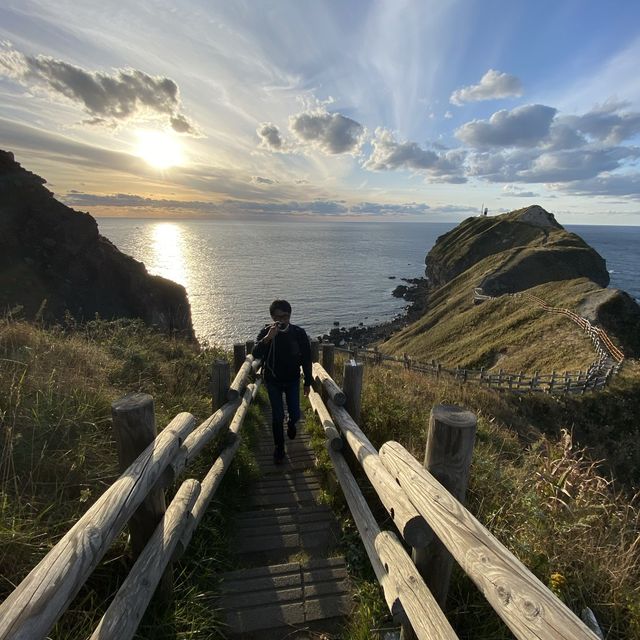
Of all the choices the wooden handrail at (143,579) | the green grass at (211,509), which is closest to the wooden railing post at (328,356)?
the green grass at (211,509)

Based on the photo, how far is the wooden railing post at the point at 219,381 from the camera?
5.46 metres

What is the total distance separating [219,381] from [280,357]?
942mm

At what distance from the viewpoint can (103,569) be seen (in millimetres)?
2963

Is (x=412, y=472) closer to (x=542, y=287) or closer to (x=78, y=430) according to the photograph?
(x=78, y=430)

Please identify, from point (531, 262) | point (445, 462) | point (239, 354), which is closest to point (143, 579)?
point (445, 462)

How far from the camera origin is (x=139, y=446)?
2.79 meters

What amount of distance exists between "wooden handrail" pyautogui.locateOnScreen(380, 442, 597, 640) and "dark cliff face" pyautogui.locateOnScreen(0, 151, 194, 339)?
23803 mm

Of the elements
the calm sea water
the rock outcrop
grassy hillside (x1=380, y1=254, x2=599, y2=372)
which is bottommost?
the calm sea water

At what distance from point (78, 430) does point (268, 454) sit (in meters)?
2.96

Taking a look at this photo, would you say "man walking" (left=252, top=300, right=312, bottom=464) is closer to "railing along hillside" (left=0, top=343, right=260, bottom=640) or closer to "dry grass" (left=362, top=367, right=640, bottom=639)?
"dry grass" (left=362, top=367, right=640, bottom=639)

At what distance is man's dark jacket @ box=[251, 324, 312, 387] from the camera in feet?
17.9

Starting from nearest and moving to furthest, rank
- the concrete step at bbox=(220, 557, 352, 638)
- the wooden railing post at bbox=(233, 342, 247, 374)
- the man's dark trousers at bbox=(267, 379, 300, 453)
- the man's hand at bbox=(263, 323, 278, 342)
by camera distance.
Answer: the concrete step at bbox=(220, 557, 352, 638) → the man's hand at bbox=(263, 323, 278, 342) → the man's dark trousers at bbox=(267, 379, 300, 453) → the wooden railing post at bbox=(233, 342, 247, 374)

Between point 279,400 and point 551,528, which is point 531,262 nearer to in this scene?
point 279,400

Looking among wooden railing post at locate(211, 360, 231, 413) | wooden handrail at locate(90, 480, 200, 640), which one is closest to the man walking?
wooden railing post at locate(211, 360, 231, 413)
